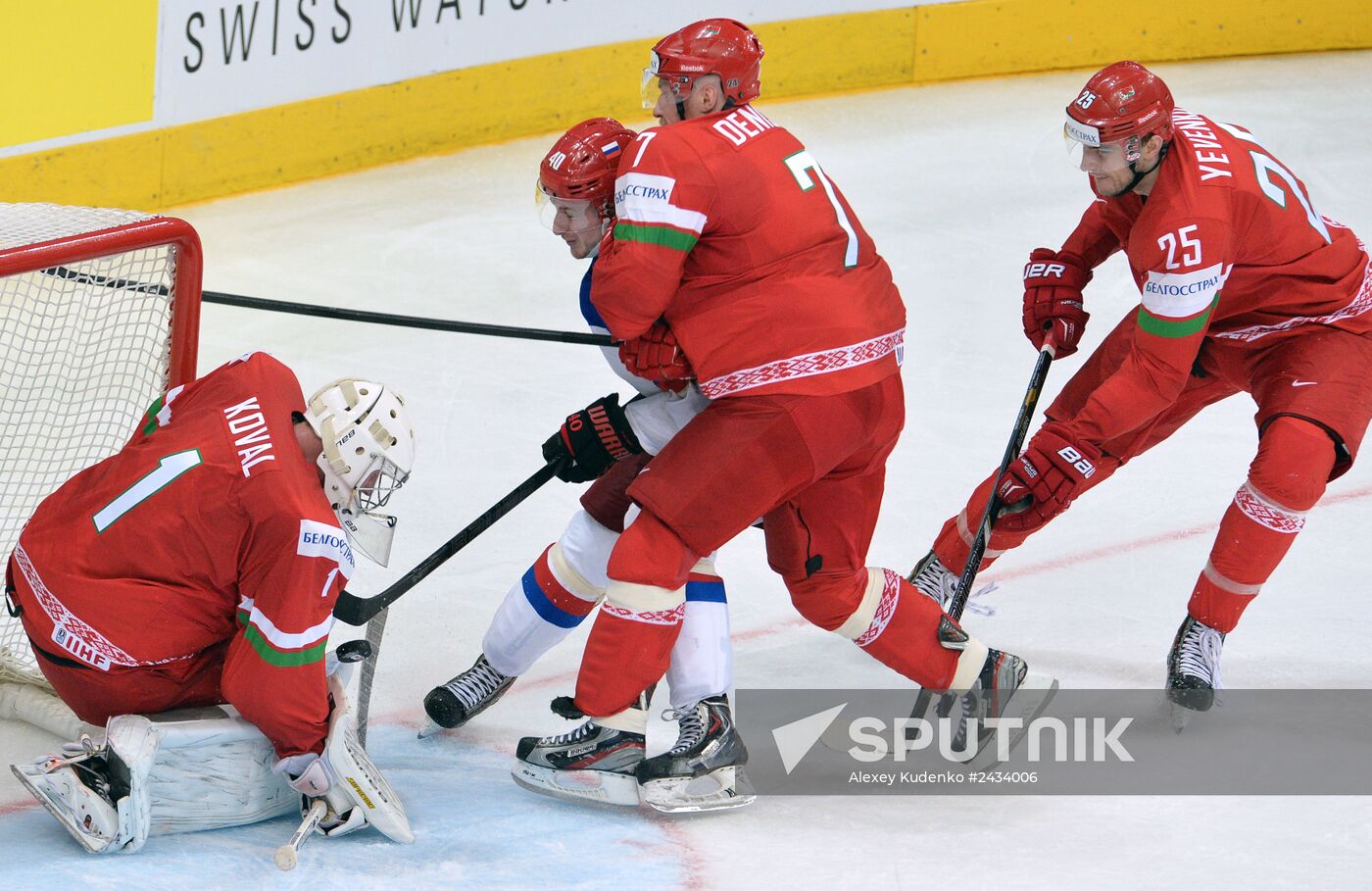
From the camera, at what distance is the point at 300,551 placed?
264 cm

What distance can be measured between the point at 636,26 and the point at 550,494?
312cm

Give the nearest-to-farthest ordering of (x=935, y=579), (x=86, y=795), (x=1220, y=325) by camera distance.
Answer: (x=86, y=795) < (x=1220, y=325) < (x=935, y=579)

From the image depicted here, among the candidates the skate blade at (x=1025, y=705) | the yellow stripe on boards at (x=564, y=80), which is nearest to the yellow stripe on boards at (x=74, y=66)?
the yellow stripe on boards at (x=564, y=80)

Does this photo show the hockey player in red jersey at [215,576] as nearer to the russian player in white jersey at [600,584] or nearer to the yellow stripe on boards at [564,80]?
the russian player in white jersey at [600,584]

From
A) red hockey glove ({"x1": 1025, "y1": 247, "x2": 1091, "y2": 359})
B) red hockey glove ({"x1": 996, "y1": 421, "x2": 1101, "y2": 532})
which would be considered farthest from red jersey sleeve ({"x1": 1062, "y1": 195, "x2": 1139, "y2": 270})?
red hockey glove ({"x1": 996, "y1": 421, "x2": 1101, "y2": 532})

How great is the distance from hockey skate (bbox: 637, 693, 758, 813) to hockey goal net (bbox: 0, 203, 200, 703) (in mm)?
1174

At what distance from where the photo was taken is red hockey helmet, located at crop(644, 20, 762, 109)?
3344 millimetres

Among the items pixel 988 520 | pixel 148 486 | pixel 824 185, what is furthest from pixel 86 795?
pixel 988 520

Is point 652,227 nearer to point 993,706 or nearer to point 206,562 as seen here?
point 206,562

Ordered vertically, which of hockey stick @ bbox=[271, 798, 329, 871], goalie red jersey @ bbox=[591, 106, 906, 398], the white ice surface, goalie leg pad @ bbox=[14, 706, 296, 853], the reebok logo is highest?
goalie red jersey @ bbox=[591, 106, 906, 398]

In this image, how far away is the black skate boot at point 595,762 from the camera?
3.03 m

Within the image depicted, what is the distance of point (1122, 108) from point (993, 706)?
1165 mm

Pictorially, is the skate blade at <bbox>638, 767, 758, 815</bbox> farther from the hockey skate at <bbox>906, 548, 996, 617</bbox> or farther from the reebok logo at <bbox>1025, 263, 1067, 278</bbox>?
the reebok logo at <bbox>1025, 263, 1067, 278</bbox>

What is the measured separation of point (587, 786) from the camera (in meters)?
3.03
